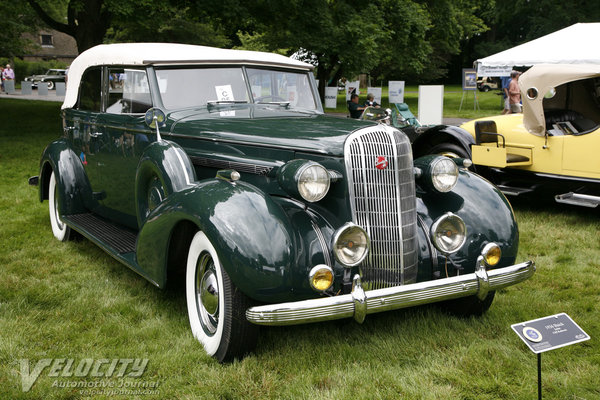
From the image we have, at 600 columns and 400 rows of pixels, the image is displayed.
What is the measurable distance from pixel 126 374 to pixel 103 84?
296 centimetres

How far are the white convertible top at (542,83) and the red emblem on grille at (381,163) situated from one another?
14.5ft

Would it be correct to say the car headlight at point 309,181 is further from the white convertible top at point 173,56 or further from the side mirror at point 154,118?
the white convertible top at point 173,56

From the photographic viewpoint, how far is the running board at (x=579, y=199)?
20.9 ft

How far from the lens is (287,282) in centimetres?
306

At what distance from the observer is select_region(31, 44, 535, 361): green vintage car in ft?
10.2

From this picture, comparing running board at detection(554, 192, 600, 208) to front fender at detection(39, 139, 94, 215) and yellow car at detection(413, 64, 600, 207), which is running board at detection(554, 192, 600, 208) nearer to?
yellow car at detection(413, 64, 600, 207)

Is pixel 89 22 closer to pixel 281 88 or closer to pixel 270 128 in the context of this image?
pixel 281 88

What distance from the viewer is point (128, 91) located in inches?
191

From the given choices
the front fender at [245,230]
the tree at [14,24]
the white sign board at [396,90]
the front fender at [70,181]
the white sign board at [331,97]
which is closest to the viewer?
the front fender at [245,230]

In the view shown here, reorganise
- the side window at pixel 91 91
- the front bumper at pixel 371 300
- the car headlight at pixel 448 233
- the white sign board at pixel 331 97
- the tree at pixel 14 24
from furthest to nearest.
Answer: the white sign board at pixel 331 97 < the tree at pixel 14 24 < the side window at pixel 91 91 < the car headlight at pixel 448 233 < the front bumper at pixel 371 300

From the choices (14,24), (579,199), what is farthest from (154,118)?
(14,24)

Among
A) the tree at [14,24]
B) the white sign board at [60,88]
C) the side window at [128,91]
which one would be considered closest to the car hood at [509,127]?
the side window at [128,91]

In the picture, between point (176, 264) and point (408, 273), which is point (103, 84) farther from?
point (408, 273)

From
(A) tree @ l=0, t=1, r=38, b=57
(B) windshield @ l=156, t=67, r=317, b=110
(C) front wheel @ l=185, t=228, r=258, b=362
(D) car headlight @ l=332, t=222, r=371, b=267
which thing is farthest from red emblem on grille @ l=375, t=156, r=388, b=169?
(A) tree @ l=0, t=1, r=38, b=57
